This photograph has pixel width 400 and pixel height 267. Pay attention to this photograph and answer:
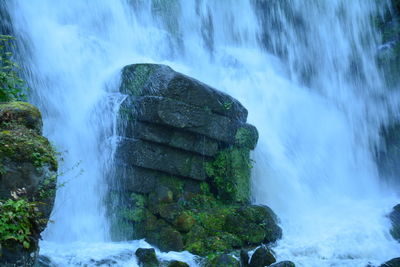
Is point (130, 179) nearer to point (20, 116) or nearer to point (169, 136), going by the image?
point (169, 136)

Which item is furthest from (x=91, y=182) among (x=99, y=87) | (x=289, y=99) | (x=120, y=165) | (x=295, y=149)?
(x=289, y=99)

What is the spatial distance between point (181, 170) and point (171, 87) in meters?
2.24

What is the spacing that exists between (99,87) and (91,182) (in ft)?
9.93

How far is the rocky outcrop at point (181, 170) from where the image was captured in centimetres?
980

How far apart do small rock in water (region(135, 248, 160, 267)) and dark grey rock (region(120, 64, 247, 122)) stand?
13.4 ft

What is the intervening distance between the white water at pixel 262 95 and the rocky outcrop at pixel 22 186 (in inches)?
89.3

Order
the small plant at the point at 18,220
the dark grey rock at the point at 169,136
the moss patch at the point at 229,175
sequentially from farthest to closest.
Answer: the moss patch at the point at 229,175
the dark grey rock at the point at 169,136
the small plant at the point at 18,220

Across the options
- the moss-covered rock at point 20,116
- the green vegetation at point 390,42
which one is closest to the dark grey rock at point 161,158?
the moss-covered rock at point 20,116

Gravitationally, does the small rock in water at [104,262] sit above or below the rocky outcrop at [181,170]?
below

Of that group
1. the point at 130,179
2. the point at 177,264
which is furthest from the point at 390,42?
the point at 177,264

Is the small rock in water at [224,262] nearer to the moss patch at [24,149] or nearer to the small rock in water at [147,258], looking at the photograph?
the small rock in water at [147,258]

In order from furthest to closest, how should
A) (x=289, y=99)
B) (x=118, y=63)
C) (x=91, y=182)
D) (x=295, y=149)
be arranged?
(x=289, y=99)
(x=295, y=149)
(x=118, y=63)
(x=91, y=182)

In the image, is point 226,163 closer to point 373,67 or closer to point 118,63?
point 118,63

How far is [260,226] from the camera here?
1006 cm
